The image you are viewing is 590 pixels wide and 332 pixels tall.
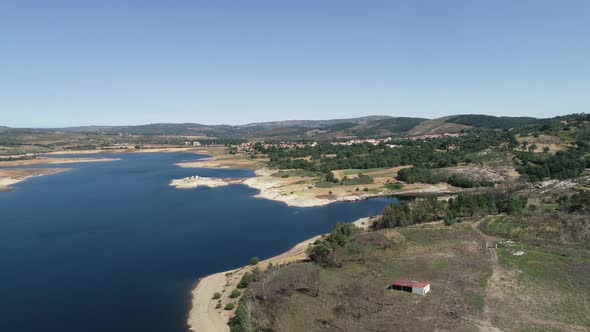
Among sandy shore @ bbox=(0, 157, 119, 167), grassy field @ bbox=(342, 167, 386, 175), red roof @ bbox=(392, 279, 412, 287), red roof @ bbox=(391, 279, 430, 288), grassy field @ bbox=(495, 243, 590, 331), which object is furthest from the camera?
sandy shore @ bbox=(0, 157, 119, 167)

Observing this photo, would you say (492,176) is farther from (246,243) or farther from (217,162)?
(217,162)

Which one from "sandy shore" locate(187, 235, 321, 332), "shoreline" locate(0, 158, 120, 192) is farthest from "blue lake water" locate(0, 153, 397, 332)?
"shoreline" locate(0, 158, 120, 192)

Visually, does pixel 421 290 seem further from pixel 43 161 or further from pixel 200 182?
pixel 43 161

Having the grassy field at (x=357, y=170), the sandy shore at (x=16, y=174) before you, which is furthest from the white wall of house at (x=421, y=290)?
the sandy shore at (x=16, y=174)

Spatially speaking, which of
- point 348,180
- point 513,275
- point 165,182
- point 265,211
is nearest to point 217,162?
point 165,182

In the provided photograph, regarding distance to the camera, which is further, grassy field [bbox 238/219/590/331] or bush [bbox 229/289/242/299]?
bush [bbox 229/289/242/299]

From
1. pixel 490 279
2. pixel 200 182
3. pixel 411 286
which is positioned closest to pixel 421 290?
pixel 411 286

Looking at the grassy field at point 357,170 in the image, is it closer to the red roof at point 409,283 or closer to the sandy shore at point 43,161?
the red roof at point 409,283

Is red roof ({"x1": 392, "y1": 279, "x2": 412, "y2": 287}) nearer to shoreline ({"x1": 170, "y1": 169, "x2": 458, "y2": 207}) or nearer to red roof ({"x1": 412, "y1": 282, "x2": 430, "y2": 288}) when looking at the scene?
red roof ({"x1": 412, "y1": 282, "x2": 430, "y2": 288})
